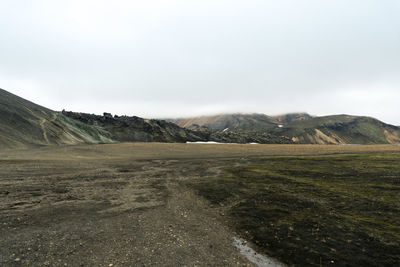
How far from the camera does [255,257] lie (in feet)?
30.0

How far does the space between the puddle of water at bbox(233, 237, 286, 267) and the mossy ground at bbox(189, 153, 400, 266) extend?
495mm

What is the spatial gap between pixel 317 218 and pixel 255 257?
23.0 ft

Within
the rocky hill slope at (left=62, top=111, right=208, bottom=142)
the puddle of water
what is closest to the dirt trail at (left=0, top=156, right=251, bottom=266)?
the puddle of water

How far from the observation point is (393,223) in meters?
12.6

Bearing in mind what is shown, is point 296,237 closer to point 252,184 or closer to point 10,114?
point 252,184

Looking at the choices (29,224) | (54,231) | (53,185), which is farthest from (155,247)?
(53,185)

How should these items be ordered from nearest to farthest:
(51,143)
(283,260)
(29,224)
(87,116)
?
(283,260) → (29,224) → (51,143) → (87,116)

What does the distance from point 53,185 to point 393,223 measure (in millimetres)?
30475

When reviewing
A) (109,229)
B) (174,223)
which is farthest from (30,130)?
(174,223)

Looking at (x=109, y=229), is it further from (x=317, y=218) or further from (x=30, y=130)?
(x=30, y=130)

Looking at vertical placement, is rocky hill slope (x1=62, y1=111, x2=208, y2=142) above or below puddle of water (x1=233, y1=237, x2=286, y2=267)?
above

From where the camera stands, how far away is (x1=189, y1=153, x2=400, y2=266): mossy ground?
9.30 m

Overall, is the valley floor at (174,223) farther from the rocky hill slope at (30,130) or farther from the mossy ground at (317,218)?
the rocky hill slope at (30,130)

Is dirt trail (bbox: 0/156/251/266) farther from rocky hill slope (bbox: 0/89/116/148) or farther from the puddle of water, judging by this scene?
rocky hill slope (bbox: 0/89/116/148)
